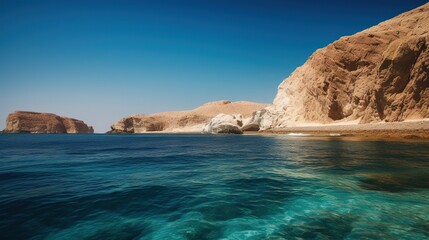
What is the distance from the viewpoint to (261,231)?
6184mm

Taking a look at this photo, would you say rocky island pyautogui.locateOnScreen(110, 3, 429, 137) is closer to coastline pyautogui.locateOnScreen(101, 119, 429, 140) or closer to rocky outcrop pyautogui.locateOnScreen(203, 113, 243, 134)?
rocky outcrop pyautogui.locateOnScreen(203, 113, 243, 134)

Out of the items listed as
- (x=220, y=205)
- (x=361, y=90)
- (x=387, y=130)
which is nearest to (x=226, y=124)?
(x=361, y=90)

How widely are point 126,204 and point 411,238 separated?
7999 millimetres

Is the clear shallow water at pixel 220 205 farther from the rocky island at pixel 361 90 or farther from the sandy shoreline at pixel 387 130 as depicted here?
the rocky island at pixel 361 90

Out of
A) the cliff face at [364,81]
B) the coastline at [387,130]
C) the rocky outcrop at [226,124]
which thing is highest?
the cliff face at [364,81]

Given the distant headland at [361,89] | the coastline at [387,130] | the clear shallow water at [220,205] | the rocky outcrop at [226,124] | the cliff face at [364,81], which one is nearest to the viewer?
the clear shallow water at [220,205]

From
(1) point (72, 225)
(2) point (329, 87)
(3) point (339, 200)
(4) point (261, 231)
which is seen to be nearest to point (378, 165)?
(3) point (339, 200)

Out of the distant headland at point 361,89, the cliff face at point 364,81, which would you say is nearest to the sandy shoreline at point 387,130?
the distant headland at point 361,89

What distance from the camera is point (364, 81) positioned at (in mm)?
57219

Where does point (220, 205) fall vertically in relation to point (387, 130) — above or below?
below

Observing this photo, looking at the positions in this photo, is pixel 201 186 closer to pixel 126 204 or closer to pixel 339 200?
pixel 126 204

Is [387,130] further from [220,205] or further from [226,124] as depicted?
[226,124]

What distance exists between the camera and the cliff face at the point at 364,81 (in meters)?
41.4

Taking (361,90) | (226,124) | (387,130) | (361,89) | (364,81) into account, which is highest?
(364,81)
